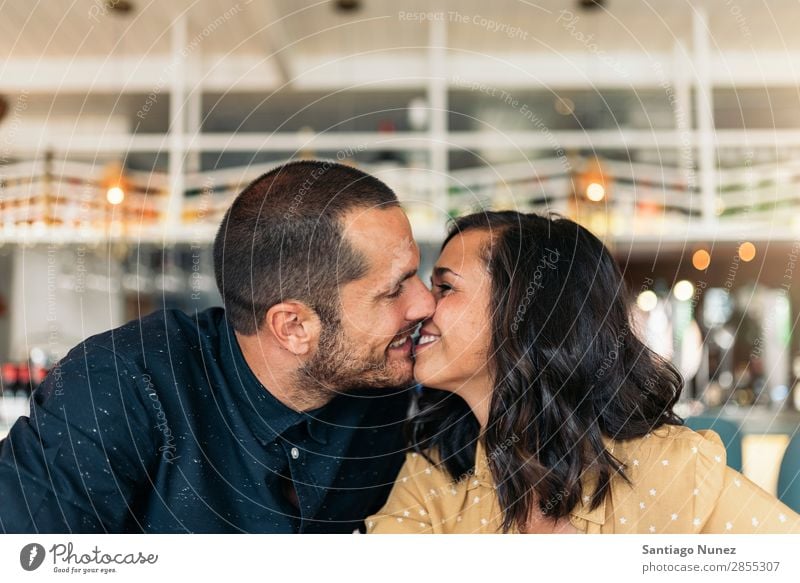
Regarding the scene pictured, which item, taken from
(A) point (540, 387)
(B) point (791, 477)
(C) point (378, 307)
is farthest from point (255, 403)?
(B) point (791, 477)

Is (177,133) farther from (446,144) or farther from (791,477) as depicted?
(791,477)

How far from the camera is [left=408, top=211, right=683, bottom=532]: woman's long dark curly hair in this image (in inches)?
36.6

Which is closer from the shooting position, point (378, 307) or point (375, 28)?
point (378, 307)

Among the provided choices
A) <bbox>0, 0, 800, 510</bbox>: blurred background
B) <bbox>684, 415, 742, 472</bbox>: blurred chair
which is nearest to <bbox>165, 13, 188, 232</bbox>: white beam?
<bbox>0, 0, 800, 510</bbox>: blurred background

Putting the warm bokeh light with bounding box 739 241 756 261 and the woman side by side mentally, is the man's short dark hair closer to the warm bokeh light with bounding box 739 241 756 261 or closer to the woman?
the woman

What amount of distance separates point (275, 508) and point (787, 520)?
21.4 inches

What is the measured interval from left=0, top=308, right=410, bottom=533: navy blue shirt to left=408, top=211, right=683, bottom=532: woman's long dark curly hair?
19 cm

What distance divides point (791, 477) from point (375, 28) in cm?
142

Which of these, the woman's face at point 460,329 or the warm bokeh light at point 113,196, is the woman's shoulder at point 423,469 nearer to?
the woman's face at point 460,329

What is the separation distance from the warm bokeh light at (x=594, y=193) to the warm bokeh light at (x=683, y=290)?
337 mm

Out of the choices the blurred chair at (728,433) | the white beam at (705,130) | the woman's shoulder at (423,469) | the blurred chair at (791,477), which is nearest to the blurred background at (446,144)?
the white beam at (705,130)

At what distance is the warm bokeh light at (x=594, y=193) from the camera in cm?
203

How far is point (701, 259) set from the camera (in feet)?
7.29
